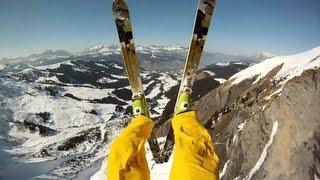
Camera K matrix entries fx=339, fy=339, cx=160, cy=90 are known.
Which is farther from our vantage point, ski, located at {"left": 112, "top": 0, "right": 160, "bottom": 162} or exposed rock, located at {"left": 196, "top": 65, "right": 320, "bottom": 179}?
exposed rock, located at {"left": 196, "top": 65, "right": 320, "bottom": 179}

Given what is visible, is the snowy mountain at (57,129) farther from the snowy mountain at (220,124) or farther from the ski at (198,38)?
the ski at (198,38)

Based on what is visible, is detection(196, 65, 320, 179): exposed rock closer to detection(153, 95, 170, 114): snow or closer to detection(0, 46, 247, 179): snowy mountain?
detection(0, 46, 247, 179): snowy mountain

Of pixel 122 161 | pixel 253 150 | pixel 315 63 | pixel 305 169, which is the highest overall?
pixel 122 161

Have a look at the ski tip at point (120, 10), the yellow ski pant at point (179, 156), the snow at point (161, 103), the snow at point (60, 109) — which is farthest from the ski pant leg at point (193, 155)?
the snow at point (60, 109)

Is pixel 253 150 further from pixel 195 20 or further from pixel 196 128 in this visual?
pixel 196 128

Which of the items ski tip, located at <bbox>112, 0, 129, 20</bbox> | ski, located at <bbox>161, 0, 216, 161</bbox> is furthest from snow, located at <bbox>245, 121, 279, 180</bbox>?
ski tip, located at <bbox>112, 0, 129, 20</bbox>

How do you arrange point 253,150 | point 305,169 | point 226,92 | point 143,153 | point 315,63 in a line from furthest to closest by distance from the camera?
point 226,92 < point 315,63 < point 253,150 < point 305,169 < point 143,153

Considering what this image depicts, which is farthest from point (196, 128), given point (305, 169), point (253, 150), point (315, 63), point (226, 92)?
point (226, 92)
